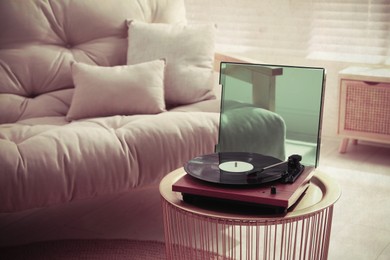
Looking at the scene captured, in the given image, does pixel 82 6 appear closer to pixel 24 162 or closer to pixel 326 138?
pixel 24 162

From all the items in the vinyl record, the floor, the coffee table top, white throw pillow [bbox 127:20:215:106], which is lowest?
the floor

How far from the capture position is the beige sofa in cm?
178

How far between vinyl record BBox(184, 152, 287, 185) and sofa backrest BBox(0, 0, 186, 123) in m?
1.01

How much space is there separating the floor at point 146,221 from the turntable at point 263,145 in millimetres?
502

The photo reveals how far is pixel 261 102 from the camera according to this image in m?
1.56

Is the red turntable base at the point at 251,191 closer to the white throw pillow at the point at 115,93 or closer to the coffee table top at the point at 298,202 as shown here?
the coffee table top at the point at 298,202

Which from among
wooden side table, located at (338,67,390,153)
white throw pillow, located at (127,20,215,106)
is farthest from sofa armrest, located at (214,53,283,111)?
wooden side table, located at (338,67,390,153)

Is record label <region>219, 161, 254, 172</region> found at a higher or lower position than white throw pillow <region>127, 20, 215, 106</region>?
lower

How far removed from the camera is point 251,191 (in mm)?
1302

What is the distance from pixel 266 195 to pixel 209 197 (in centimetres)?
13

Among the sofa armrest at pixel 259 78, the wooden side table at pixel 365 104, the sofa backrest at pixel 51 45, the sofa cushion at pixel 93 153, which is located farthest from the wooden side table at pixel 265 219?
the wooden side table at pixel 365 104

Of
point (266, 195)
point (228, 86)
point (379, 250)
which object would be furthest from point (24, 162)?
point (379, 250)

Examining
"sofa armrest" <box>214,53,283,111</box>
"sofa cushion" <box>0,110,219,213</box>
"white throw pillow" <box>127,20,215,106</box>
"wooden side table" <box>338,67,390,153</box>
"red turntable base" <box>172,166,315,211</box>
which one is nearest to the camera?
"red turntable base" <box>172,166,315,211</box>

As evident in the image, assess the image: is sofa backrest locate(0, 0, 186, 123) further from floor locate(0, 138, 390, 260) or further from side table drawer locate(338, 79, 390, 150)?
side table drawer locate(338, 79, 390, 150)
